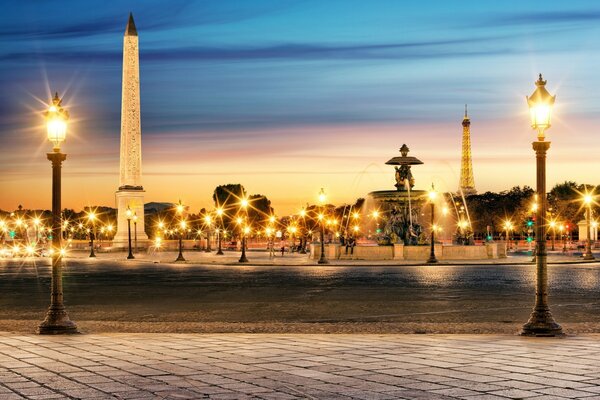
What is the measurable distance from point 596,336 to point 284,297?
11755 millimetres

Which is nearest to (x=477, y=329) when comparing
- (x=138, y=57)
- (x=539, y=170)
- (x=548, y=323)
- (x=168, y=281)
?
(x=548, y=323)

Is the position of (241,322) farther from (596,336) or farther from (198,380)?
(198,380)

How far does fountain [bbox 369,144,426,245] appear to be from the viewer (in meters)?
53.9

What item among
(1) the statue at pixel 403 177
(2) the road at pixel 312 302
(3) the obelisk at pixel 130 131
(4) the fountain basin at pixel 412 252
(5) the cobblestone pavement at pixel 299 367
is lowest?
(2) the road at pixel 312 302

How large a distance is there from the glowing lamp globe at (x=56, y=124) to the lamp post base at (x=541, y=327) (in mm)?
8948

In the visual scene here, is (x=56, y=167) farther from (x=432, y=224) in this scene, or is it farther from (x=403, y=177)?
(x=403, y=177)

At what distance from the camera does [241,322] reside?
17.5m

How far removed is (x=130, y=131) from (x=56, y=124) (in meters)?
60.8

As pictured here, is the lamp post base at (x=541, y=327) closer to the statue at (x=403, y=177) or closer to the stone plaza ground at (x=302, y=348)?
the stone plaza ground at (x=302, y=348)

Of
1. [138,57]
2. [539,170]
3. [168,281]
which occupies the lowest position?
[168,281]

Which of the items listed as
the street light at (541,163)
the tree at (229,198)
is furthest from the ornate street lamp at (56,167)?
the tree at (229,198)

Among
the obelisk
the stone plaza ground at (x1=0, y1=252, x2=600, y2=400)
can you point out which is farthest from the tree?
the stone plaza ground at (x1=0, y1=252, x2=600, y2=400)

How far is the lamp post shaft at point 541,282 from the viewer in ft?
46.5

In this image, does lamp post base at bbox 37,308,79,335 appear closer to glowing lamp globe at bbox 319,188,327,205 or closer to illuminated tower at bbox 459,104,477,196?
glowing lamp globe at bbox 319,188,327,205
